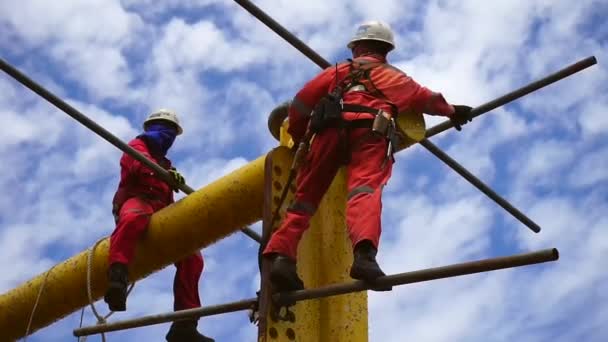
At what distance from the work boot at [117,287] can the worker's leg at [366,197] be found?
8.35ft

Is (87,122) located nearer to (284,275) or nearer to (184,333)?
(184,333)

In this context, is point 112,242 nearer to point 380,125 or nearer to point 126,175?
point 126,175

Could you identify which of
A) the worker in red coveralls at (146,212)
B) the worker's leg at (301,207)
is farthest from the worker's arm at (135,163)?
the worker's leg at (301,207)

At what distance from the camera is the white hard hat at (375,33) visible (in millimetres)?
7055

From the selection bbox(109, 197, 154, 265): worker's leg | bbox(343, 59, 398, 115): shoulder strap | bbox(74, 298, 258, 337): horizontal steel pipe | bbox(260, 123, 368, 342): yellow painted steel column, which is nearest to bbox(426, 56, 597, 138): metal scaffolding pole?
bbox(343, 59, 398, 115): shoulder strap

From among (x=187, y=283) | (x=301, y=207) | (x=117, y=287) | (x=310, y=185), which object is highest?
(x=187, y=283)

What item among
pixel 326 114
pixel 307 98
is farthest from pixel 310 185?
pixel 307 98

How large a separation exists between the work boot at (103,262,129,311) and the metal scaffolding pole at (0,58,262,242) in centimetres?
90

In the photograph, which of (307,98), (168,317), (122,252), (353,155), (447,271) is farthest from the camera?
(122,252)

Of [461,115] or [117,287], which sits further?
[117,287]

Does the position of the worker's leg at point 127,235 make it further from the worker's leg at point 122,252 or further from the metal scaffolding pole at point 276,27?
the metal scaffolding pole at point 276,27

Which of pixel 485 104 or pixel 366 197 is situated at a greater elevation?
pixel 485 104

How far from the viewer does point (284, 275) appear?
607 centimetres

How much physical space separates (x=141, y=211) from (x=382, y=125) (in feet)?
9.25
